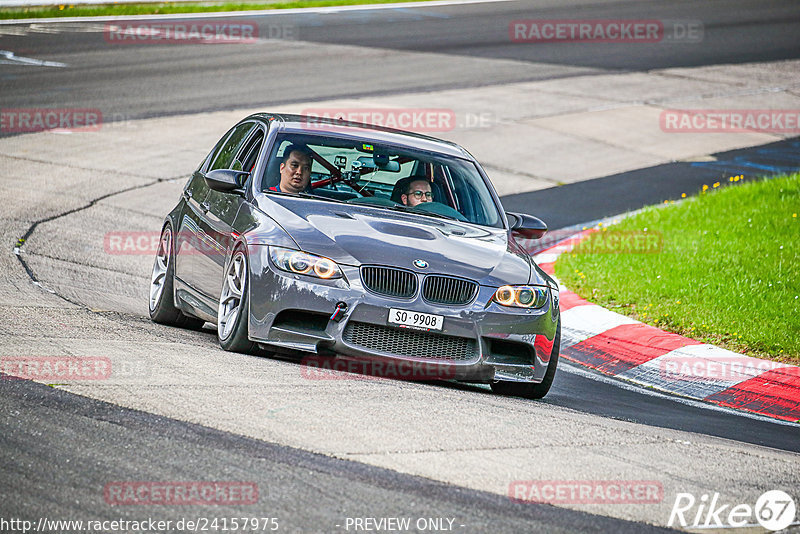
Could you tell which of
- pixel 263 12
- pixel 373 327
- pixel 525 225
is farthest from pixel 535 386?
pixel 263 12

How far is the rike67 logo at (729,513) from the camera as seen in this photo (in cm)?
486

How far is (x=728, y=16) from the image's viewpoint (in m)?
34.3

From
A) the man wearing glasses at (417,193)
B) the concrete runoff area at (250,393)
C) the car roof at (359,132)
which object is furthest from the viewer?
the car roof at (359,132)

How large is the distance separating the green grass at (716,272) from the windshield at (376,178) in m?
2.49

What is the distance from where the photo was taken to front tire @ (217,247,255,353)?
23.8 ft

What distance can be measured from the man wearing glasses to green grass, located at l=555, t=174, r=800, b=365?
2709 millimetres

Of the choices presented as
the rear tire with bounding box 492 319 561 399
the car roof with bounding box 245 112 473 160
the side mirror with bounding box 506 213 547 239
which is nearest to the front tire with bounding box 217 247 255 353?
the car roof with bounding box 245 112 473 160

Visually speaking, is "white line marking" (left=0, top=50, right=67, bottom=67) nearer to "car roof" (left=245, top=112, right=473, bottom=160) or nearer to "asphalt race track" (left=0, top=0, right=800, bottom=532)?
"asphalt race track" (left=0, top=0, right=800, bottom=532)

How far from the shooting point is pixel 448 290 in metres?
7.19

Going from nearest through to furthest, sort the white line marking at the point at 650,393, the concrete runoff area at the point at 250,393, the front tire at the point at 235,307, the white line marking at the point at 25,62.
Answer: the concrete runoff area at the point at 250,393
the front tire at the point at 235,307
the white line marking at the point at 650,393
the white line marking at the point at 25,62

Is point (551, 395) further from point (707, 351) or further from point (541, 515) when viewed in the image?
point (541, 515)

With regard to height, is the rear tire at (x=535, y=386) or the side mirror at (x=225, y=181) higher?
the side mirror at (x=225, y=181)

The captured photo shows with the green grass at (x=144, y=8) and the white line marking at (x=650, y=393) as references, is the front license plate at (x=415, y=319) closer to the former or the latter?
the white line marking at (x=650, y=393)

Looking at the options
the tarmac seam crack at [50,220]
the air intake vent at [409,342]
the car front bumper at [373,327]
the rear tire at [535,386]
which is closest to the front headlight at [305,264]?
the car front bumper at [373,327]
